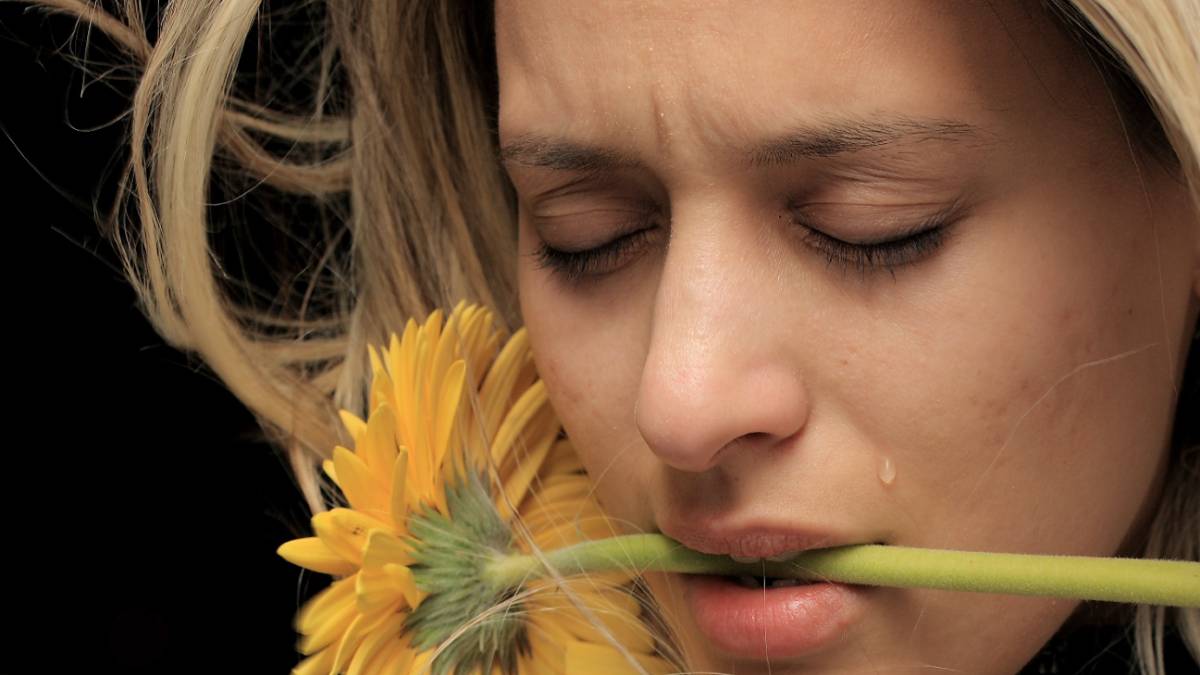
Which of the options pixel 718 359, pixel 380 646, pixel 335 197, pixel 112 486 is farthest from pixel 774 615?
pixel 112 486

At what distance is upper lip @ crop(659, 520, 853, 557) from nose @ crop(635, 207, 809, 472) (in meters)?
0.04

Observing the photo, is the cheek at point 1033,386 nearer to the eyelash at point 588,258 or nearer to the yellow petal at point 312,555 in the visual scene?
the eyelash at point 588,258

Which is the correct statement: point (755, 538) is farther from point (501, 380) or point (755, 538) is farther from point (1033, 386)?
point (501, 380)

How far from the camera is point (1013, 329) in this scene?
88cm

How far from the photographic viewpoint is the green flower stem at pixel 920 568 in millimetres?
801

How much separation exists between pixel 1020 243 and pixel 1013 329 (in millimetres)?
48

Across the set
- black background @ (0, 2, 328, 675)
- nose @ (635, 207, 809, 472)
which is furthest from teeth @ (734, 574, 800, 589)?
black background @ (0, 2, 328, 675)

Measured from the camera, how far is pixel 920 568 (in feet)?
2.86

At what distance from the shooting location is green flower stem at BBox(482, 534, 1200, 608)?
0.80 metres

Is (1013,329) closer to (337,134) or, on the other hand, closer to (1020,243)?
(1020,243)

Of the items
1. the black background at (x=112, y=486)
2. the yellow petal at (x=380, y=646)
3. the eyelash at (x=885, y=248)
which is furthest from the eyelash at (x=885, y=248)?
the black background at (x=112, y=486)

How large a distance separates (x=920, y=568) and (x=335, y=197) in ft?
2.29

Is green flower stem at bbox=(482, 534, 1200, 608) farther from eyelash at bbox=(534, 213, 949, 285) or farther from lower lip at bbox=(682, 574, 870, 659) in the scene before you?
eyelash at bbox=(534, 213, 949, 285)

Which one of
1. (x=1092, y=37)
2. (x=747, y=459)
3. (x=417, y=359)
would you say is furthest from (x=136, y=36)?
(x=1092, y=37)
